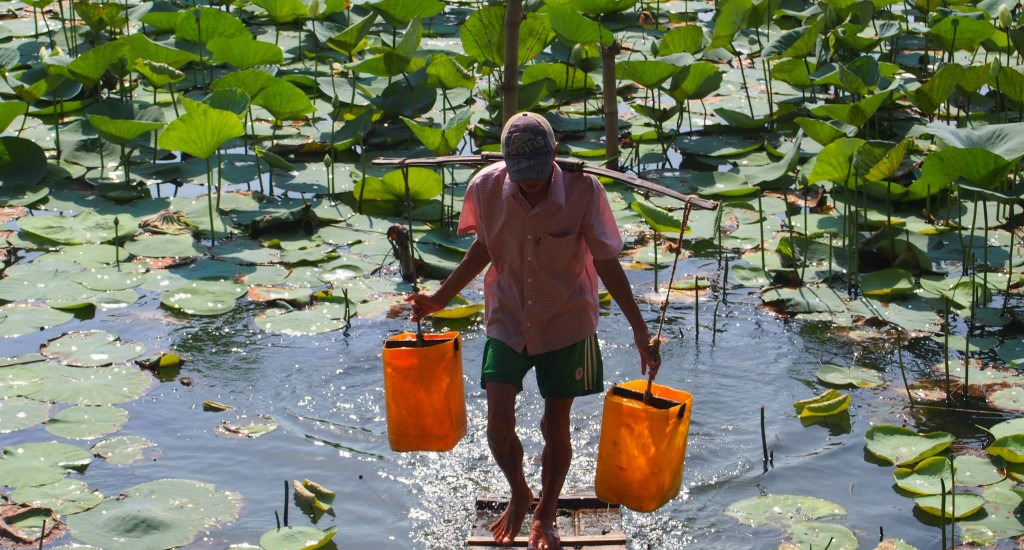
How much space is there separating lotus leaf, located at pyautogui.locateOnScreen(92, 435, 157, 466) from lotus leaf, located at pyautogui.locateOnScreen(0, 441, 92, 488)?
0.18ft

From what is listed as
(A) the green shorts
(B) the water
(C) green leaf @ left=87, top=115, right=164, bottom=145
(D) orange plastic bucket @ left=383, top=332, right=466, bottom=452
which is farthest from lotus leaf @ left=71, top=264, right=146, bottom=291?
(A) the green shorts

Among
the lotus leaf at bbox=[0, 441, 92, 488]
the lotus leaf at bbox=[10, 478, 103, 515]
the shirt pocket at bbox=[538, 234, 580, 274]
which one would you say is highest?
the shirt pocket at bbox=[538, 234, 580, 274]

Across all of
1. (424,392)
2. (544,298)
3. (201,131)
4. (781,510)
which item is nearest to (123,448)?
(424,392)

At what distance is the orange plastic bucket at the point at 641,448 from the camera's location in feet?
10.3

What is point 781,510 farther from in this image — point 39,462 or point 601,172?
point 39,462

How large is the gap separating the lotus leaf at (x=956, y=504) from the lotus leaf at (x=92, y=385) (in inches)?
113

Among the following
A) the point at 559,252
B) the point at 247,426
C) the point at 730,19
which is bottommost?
the point at 247,426

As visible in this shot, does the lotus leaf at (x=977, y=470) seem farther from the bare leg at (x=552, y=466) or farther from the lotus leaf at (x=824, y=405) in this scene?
the bare leg at (x=552, y=466)

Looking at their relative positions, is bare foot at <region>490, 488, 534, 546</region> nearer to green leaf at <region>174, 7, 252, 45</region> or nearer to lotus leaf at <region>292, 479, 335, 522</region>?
lotus leaf at <region>292, 479, 335, 522</region>

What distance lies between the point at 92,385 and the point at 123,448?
1.75 feet

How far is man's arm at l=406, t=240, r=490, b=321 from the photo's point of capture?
3361 mm

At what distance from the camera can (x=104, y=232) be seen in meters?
6.13

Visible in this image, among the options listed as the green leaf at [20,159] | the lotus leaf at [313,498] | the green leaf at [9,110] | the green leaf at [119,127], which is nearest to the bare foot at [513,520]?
the lotus leaf at [313,498]

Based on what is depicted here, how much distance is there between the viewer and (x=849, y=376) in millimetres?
4707
